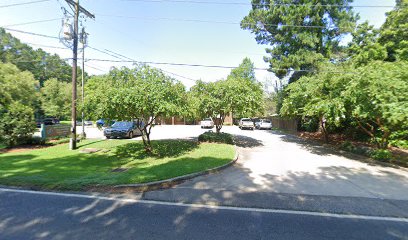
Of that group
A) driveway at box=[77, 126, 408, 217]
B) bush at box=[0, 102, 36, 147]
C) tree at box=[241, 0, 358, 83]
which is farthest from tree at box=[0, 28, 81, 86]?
driveway at box=[77, 126, 408, 217]

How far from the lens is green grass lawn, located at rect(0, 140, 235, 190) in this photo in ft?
20.3

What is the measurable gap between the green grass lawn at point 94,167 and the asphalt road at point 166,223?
1356mm

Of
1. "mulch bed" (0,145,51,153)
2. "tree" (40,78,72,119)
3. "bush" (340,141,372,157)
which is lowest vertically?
"mulch bed" (0,145,51,153)

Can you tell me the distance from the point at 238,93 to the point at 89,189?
32.0ft

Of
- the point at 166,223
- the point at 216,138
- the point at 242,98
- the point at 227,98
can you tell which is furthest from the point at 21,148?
the point at 242,98

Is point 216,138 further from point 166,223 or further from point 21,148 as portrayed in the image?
point 21,148

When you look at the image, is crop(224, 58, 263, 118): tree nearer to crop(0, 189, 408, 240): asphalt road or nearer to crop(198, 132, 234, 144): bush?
crop(198, 132, 234, 144): bush

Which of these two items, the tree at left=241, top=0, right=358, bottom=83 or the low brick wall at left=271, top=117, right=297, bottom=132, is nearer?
the tree at left=241, top=0, right=358, bottom=83

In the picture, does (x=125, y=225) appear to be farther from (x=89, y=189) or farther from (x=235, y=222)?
(x=89, y=189)

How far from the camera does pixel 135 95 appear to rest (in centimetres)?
902

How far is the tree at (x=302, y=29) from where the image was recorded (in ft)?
64.1

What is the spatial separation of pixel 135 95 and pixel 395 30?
59.3 ft

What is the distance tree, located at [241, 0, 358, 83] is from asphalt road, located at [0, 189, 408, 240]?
17189mm

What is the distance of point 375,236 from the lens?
3555 mm
